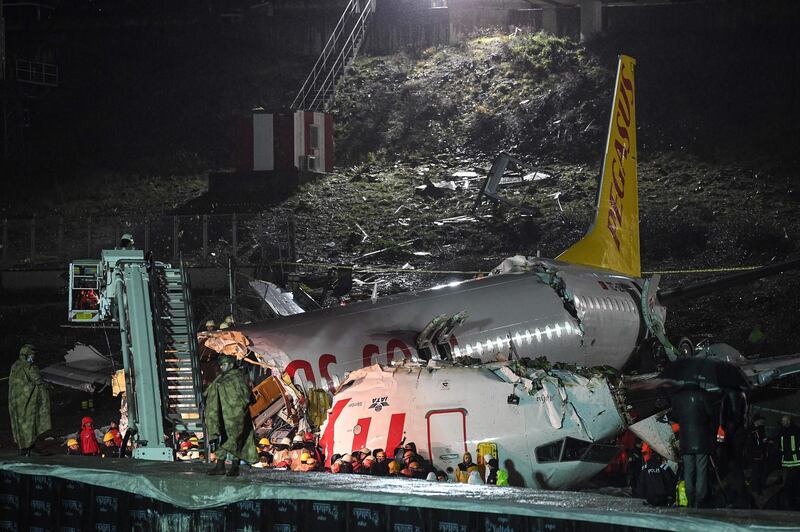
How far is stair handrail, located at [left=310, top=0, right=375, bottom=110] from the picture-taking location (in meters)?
63.6

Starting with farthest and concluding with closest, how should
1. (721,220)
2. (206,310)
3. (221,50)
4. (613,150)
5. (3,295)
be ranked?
1. (221,50)
2. (721,220)
3. (3,295)
4. (206,310)
5. (613,150)

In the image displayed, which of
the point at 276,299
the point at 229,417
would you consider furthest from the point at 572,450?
the point at 276,299

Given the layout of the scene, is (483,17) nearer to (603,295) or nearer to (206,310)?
(206,310)

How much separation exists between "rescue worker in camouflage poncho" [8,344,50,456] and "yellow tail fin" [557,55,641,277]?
15.4m

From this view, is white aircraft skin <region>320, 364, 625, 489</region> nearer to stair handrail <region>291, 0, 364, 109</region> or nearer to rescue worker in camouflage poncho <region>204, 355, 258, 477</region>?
rescue worker in camouflage poncho <region>204, 355, 258, 477</region>

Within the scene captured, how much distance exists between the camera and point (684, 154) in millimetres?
55094

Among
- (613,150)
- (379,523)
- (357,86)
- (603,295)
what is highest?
(357,86)

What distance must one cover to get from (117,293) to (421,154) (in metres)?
40.3

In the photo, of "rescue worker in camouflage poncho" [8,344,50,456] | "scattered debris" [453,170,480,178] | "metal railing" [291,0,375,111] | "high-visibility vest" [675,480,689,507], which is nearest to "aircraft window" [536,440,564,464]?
"high-visibility vest" [675,480,689,507]

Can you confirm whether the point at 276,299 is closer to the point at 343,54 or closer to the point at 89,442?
the point at 89,442

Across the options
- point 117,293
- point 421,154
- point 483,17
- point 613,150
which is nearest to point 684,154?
point 421,154

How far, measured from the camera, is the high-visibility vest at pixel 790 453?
19.4 metres

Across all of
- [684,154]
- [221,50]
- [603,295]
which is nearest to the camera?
[603,295]

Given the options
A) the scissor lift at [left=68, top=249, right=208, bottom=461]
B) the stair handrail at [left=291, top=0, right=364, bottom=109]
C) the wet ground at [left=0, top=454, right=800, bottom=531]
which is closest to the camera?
the wet ground at [left=0, top=454, right=800, bottom=531]
